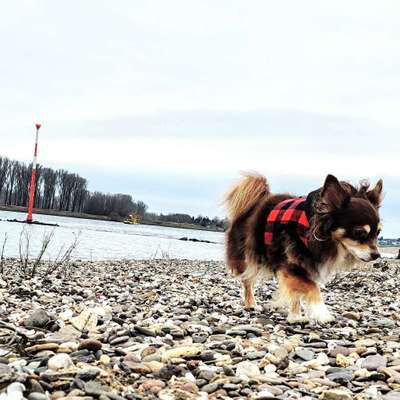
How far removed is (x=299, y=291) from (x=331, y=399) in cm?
278

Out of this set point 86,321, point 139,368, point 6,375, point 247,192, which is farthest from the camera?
point 247,192

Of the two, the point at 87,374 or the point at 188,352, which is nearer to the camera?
the point at 87,374

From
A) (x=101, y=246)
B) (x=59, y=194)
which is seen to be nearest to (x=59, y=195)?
(x=59, y=194)

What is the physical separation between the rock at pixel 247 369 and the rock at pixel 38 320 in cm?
173

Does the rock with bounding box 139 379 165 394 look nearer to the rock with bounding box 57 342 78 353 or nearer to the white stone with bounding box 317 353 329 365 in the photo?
A: the rock with bounding box 57 342 78 353

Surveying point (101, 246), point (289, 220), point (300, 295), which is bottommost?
point (101, 246)

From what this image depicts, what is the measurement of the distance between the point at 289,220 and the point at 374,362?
229 cm

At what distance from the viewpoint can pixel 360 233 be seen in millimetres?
5609

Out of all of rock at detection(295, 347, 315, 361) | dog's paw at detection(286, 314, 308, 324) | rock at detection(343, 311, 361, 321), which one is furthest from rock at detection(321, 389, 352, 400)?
rock at detection(343, 311, 361, 321)

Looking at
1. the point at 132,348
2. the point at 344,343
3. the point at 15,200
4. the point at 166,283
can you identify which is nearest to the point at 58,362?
the point at 132,348

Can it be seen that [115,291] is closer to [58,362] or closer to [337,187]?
[337,187]

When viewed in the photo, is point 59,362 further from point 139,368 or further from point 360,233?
point 360,233

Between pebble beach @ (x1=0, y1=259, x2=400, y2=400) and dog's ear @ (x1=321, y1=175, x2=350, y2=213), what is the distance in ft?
4.10

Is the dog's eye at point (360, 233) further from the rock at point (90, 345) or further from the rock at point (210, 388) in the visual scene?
the rock at point (90, 345)
